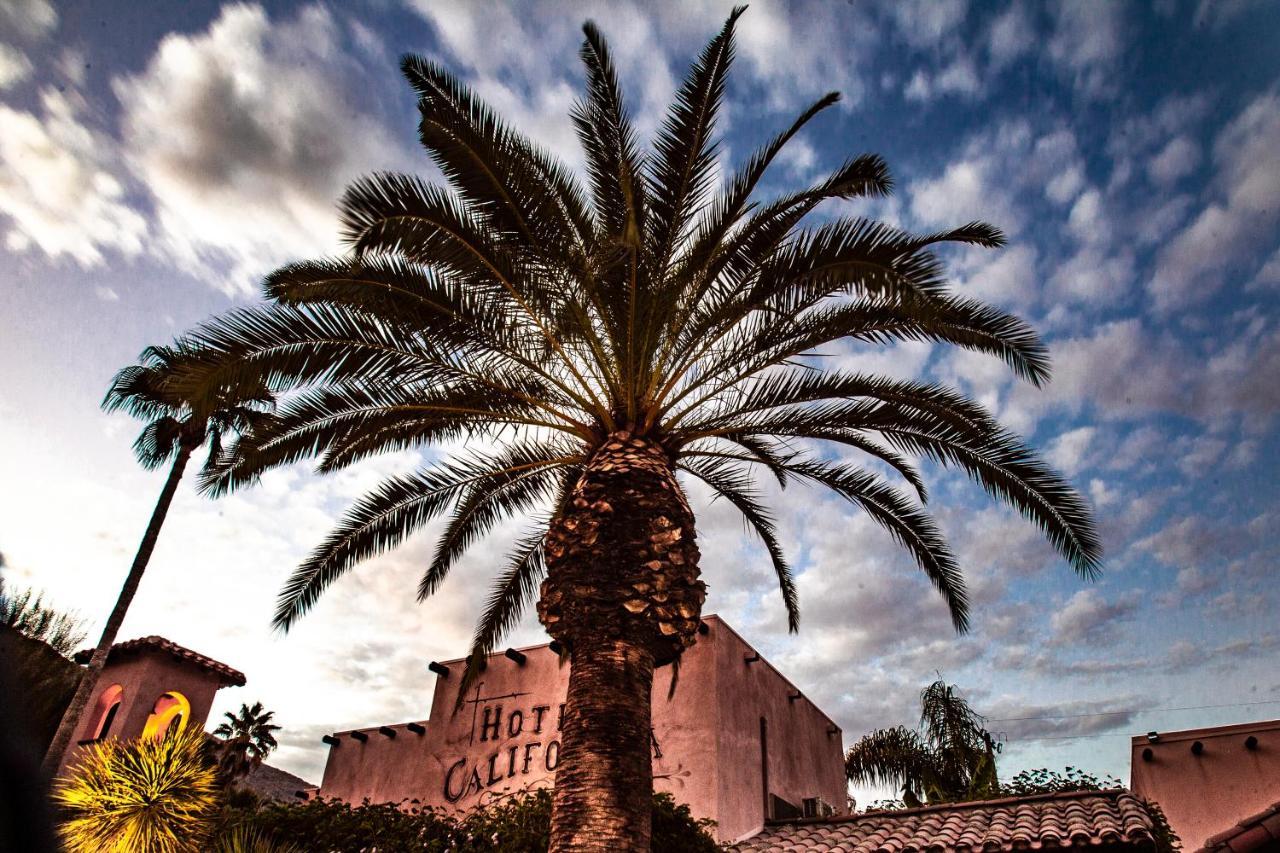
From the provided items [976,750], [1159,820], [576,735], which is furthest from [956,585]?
[976,750]

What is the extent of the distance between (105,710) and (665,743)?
48.8ft

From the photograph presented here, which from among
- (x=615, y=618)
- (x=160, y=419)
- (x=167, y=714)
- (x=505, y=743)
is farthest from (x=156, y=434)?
(x=615, y=618)

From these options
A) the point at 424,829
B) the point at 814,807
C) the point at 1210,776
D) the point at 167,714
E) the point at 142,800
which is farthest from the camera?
the point at 167,714

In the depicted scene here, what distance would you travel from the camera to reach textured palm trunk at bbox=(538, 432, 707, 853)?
288 inches

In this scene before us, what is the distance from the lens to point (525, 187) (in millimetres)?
9375

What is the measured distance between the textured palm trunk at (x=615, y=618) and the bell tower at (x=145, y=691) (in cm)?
1599

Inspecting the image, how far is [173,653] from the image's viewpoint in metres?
20.8

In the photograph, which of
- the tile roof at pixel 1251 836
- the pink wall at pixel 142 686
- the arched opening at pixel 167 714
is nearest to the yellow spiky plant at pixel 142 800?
the arched opening at pixel 167 714

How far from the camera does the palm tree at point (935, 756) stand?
66.4ft

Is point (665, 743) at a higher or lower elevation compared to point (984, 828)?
higher

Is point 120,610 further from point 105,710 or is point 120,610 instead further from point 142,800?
point 142,800

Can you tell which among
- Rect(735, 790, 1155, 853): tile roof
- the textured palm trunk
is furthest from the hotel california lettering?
the textured palm trunk

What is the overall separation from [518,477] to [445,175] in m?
4.24

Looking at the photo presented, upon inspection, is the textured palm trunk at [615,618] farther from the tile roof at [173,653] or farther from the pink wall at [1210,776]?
the tile roof at [173,653]
